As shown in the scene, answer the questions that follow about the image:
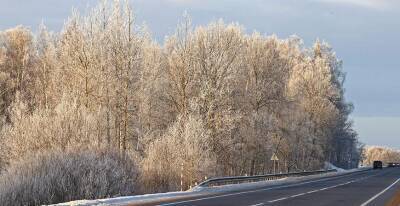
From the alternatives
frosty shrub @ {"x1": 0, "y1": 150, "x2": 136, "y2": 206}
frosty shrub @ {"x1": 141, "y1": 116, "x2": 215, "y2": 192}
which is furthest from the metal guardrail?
frosty shrub @ {"x1": 0, "y1": 150, "x2": 136, "y2": 206}

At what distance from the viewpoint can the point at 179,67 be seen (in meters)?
51.4

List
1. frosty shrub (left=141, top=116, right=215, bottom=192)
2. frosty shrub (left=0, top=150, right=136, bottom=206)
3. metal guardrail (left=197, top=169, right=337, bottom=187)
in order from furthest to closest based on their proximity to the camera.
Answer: frosty shrub (left=141, top=116, right=215, bottom=192)
metal guardrail (left=197, top=169, right=337, bottom=187)
frosty shrub (left=0, top=150, right=136, bottom=206)

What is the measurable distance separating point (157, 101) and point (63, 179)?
26412 millimetres

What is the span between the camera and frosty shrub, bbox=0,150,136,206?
2758 cm

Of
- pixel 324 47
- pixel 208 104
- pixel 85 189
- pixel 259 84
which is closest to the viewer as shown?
pixel 85 189

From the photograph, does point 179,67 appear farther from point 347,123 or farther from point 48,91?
point 347,123

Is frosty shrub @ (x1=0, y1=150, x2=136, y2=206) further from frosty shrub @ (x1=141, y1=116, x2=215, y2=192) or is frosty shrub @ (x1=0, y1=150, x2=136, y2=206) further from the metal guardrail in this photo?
frosty shrub @ (x1=141, y1=116, x2=215, y2=192)

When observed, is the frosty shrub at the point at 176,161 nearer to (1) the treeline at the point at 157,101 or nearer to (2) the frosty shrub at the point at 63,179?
(1) the treeline at the point at 157,101

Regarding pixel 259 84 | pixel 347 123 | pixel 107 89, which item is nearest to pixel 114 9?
pixel 107 89

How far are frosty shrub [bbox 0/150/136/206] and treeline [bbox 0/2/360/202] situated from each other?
1885 mm

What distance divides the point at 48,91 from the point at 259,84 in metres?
19.4

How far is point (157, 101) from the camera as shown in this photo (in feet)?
180

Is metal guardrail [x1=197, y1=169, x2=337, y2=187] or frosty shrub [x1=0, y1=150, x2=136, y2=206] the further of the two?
metal guardrail [x1=197, y1=169, x2=337, y2=187]

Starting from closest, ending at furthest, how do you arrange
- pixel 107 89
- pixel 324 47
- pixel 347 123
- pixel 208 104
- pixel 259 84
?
pixel 107 89 < pixel 208 104 < pixel 259 84 < pixel 324 47 < pixel 347 123
